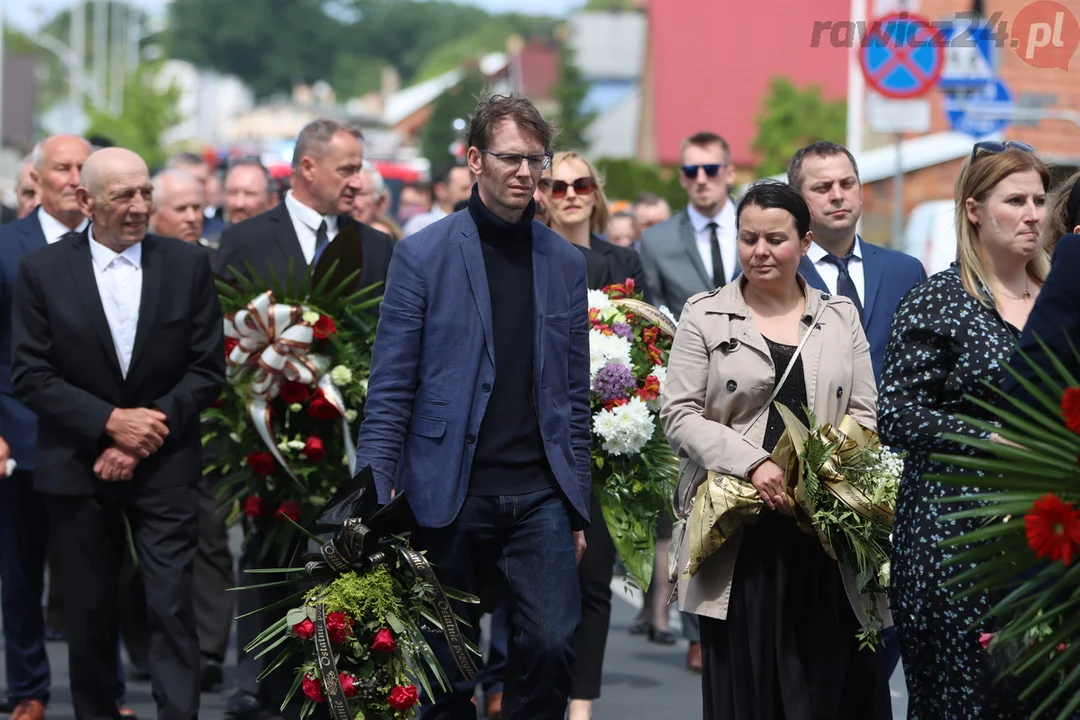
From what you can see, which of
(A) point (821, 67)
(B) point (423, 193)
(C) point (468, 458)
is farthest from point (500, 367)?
(A) point (821, 67)

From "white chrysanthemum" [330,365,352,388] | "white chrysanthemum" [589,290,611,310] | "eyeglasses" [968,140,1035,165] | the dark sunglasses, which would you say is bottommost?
"white chrysanthemum" [330,365,352,388]

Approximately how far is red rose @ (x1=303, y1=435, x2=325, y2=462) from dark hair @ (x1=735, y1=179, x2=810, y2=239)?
2.42 metres

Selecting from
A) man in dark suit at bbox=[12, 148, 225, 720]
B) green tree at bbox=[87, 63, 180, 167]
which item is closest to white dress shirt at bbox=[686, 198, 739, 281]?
man in dark suit at bbox=[12, 148, 225, 720]

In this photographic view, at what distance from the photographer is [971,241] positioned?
5801 mm

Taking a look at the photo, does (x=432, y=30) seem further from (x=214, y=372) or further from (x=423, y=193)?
Answer: (x=214, y=372)

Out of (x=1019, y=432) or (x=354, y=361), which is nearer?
(x=1019, y=432)

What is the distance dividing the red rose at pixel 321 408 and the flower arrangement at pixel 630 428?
1172 mm

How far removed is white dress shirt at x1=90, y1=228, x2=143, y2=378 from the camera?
7660 millimetres

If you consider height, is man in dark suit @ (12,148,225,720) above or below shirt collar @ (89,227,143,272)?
below

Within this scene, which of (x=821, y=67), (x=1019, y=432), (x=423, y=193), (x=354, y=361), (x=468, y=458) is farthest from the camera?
Result: (x=821, y=67)

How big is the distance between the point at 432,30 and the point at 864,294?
186610mm

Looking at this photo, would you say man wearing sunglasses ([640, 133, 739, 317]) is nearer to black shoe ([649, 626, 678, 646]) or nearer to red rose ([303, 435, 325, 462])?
black shoe ([649, 626, 678, 646])

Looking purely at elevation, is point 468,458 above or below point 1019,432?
below

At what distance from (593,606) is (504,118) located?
2.97 meters
